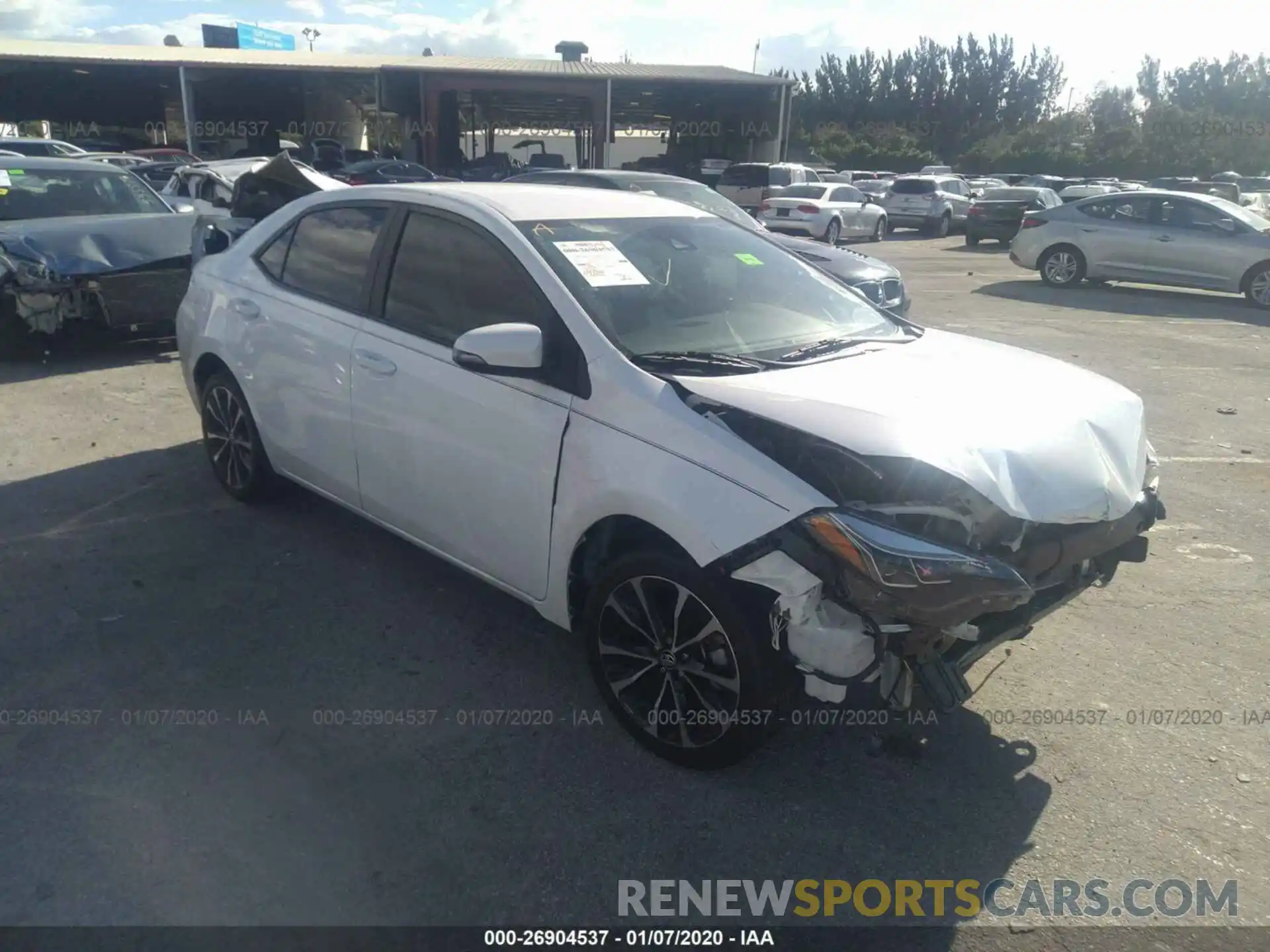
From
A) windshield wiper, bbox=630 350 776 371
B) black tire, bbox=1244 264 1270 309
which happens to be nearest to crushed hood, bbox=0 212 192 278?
windshield wiper, bbox=630 350 776 371

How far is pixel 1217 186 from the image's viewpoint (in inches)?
1104

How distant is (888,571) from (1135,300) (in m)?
14.5

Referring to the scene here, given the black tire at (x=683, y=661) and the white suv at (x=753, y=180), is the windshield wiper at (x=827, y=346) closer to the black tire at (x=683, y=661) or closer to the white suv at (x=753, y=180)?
the black tire at (x=683, y=661)

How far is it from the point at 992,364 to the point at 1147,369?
22.6 ft

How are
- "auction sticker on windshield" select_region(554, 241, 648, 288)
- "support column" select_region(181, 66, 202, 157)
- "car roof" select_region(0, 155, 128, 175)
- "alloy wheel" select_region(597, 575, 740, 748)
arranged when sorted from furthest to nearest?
1. "support column" select_region(181, 66, 202, 157)
2. "car roof" select_region(0, 155, 128, 175)
3. "auction sticker on windshield" select_region(554, 241, 648, 288)
4. "alloy wheel" select_region(597, 575, 740, 748)

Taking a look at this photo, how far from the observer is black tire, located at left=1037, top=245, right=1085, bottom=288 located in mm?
15961

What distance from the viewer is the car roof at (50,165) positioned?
948 centimetres

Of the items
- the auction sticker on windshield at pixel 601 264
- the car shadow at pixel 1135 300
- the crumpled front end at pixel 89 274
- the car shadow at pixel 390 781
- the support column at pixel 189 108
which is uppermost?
the support column at pixel 189 108

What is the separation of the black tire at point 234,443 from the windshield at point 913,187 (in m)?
25.6

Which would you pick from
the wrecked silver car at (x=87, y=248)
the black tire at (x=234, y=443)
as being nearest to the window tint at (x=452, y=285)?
the black tire at (x=234, y=443)

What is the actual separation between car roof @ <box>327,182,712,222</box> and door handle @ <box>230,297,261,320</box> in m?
0.71

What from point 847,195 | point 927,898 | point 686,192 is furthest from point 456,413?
point 847,195

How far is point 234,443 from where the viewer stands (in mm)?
5223

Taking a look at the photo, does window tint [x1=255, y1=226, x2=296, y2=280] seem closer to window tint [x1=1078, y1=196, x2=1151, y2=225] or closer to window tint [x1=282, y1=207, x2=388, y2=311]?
window tint [x1=282, y1=207, x2=388, y2=311]
